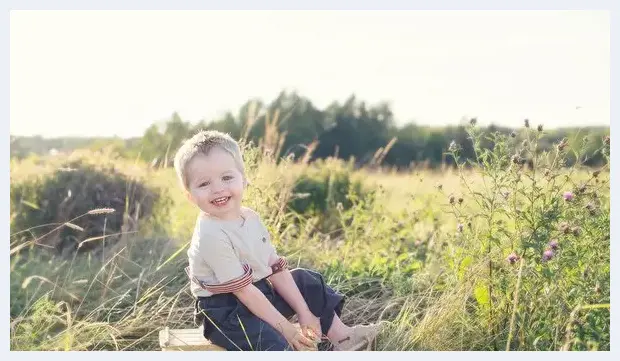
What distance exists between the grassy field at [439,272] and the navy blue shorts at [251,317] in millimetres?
483

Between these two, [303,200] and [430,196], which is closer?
[430,196]

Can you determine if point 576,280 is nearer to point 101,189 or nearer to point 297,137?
point 101,189

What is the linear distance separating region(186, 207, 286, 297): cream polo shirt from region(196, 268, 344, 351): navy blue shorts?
0.24 ft

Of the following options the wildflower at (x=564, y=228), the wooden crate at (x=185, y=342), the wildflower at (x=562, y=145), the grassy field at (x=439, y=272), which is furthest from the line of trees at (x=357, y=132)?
the wildflower at (x=564, y=228)

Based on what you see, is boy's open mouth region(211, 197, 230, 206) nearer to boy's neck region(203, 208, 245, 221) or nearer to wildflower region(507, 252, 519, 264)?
boy's neck region(203, 208, 245, 221)

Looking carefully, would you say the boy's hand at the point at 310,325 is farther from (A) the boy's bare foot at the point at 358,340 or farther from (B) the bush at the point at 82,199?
(B) the bush at the point at 82,199

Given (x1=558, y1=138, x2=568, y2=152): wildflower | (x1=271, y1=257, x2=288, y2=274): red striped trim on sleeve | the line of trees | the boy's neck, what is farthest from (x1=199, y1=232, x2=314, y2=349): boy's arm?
the line of trees

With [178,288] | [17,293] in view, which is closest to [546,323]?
[178,288]

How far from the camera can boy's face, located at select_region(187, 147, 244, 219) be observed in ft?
12.1

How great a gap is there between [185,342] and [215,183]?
0.79m

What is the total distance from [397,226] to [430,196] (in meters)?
0.52

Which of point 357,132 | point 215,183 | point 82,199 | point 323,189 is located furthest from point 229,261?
point 357,132

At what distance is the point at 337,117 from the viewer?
15.7 m

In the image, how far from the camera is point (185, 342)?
3.88 meters
